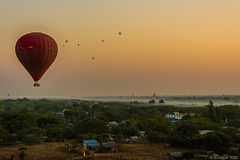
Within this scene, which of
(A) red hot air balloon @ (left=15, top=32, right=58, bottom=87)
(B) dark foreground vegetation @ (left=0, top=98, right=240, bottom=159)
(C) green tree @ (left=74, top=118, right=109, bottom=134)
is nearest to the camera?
(A) red hot air balloon @ (left=15, top=32, right=58, bottom=87)

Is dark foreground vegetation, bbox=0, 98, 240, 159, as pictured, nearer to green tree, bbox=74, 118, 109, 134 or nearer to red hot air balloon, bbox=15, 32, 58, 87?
green tree, bbox=74, 118, 109, 134

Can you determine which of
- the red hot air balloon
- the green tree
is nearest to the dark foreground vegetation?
the green tree

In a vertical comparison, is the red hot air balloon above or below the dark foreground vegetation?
above

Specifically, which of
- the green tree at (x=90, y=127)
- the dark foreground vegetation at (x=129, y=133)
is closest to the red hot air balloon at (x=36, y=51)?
the dark foreground vegetation at (x=129, y=133)

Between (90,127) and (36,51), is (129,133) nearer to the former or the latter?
(90,127)

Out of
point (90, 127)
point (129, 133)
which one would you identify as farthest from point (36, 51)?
point (129, 133)

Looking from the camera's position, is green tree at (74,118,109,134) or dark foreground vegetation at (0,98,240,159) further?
green tree at (74,118,109,134)

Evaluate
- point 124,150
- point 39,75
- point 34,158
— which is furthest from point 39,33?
point 124,150

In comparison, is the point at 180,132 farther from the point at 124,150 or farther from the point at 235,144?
the point at 124,150

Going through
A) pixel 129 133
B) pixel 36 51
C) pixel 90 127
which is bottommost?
pixel 129 133
